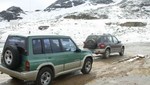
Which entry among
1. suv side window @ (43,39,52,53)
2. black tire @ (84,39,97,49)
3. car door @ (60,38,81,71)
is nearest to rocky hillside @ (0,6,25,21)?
black tire @ (84,39,97,49)

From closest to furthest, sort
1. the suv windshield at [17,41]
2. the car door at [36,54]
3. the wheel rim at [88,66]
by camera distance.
→ the car door at [36,54] → the suv windshield at [17,41] → the wheel rim at [88,66]

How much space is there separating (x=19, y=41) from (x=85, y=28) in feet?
117

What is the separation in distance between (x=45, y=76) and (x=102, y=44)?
27.8ft

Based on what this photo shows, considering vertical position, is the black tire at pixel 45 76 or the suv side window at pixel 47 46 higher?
the suv side window at pixel 47 46

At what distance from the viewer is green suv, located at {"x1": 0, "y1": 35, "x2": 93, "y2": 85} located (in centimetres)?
835

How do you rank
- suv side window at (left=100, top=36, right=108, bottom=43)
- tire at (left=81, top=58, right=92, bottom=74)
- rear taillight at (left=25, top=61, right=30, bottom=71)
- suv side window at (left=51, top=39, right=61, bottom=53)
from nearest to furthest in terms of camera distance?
rear taillight at (left=25, top=61, right=30, bottom=71) < suv side window at (left=51, top=39, right=61, bottom=53) < tire at (left=81, top=58, right=92, bottom=74) < suv side window at (left=100, top=36, right=108, bottom=43)

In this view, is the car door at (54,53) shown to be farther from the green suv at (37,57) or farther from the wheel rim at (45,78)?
the wheel rim at (45,78)

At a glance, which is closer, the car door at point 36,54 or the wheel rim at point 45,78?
the car door at point 36,54

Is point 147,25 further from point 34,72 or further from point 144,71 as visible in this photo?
point 34,72

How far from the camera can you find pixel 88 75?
11273mm

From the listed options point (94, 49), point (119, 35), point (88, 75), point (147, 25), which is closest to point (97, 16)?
point (147, 25)

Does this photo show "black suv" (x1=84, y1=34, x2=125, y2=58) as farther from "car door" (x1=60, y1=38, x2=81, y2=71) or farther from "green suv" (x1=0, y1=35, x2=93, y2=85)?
"green suv" (x1=0, y1=35, x2=93, y2=85)

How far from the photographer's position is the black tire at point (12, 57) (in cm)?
832

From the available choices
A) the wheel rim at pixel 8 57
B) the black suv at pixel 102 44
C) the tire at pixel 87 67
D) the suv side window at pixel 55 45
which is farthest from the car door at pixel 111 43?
the wheel rim at pixel 8 57
